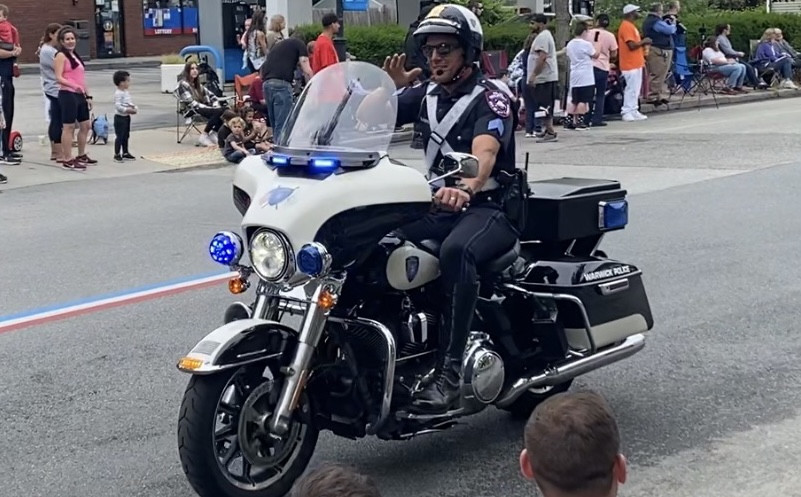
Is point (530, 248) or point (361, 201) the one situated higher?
point (361, 201)

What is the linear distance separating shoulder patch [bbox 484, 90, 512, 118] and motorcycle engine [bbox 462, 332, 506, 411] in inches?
38.7

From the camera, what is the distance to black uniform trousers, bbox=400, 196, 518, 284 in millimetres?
4965

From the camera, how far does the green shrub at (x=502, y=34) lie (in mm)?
21594

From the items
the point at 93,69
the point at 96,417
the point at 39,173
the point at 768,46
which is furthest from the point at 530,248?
the point at 93,69

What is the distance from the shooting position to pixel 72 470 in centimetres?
534

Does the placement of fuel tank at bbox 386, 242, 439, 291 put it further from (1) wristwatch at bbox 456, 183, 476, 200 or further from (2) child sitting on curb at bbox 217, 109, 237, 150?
(2) child sitting on curb at bbox 217, 109, 237, 150

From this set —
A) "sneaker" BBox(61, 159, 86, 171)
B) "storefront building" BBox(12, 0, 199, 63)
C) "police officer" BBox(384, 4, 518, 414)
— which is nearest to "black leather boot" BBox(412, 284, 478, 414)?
"police officer" BBox(384, 4, 518, 414)

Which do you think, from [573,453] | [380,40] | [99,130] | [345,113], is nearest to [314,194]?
[345,113]

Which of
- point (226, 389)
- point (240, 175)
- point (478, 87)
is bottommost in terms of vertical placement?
point (226, 389)

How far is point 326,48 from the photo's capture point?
17719mm

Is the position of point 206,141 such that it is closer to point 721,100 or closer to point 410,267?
point 721,100

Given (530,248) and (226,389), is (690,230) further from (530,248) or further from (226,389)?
(226,389)

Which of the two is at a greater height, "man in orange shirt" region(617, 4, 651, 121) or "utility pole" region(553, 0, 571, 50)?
"utility pole" region(553, 0, 571, 50)

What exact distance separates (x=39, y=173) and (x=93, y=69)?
66.5 ft
